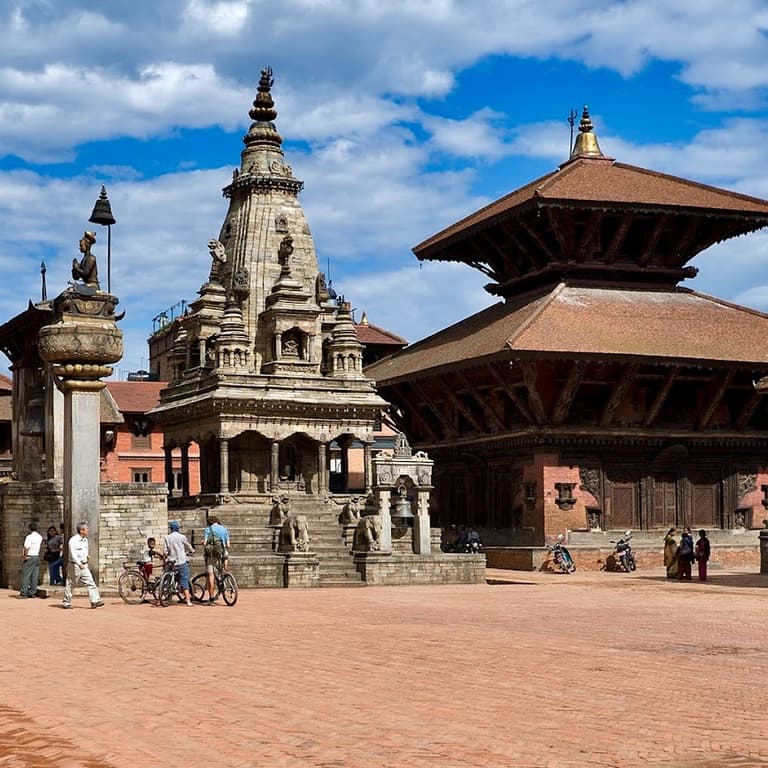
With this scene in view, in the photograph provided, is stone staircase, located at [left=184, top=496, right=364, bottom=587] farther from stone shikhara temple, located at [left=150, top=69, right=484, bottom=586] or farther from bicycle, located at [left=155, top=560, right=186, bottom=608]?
bicycle, located at [left=155, top=560, right=186, bottom=608]

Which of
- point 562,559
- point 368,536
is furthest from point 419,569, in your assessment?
point 562,559

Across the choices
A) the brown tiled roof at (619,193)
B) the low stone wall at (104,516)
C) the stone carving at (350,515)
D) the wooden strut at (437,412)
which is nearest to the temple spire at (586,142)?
the brown tiled roof at (619,193)

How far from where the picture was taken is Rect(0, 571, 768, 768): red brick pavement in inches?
360

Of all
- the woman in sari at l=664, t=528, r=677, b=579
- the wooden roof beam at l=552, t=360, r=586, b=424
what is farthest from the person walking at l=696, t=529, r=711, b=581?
the wooden roof beam at l=552, t=360, r=586, b=424

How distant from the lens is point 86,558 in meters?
22.5

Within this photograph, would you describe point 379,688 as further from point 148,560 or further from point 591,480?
point 591,480

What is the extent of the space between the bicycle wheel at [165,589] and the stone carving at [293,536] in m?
7.59

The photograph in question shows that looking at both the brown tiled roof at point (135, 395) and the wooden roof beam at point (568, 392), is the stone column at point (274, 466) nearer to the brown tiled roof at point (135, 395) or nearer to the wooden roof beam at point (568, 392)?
the wooden roof beam at point (568, 392)

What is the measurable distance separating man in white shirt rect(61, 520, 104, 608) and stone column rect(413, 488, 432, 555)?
12189 millimetres

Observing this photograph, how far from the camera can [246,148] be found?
159 feet

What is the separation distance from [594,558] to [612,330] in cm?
700

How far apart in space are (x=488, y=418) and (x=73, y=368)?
2038 centimetres

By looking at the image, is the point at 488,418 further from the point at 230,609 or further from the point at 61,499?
the point at 230,609

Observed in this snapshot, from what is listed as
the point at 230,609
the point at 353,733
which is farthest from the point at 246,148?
the point at 353,733
